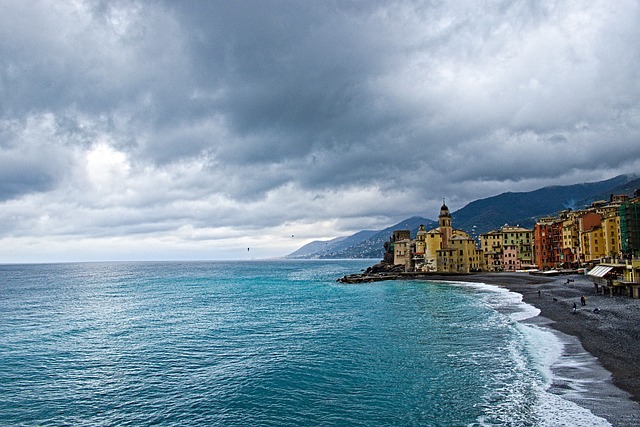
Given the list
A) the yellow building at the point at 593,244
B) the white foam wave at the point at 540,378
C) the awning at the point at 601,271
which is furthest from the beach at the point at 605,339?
the yellow building at the point at 593,244

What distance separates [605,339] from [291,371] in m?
27.3

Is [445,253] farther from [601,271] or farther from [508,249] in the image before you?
[601,271]

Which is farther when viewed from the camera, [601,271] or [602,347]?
[601,271]

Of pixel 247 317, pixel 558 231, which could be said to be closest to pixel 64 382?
pixel 247 317

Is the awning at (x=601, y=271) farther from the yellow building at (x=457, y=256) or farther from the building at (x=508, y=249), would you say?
the building at (x=508, y=249)

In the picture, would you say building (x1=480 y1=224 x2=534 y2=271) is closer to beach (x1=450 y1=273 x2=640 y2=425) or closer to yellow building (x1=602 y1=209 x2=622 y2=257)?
yellow building (x1=602 y1=209 x2=622 y2=257)

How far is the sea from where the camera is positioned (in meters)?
24.5

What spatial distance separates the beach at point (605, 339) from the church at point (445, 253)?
74.4 m

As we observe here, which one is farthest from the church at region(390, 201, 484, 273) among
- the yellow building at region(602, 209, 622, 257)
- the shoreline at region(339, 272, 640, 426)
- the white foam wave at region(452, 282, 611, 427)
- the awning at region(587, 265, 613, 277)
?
the white foam wave at region(452, 282, 611, 427)

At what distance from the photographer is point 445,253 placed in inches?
6029

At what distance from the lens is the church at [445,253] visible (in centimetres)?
15162

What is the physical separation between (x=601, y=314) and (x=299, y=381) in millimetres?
39587

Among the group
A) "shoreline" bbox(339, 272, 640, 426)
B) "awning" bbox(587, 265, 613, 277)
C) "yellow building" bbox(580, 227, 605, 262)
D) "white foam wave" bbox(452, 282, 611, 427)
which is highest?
"yellow building" bbox(580, 227, 605, 262)

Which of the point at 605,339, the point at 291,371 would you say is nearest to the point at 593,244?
the point at 605,339
